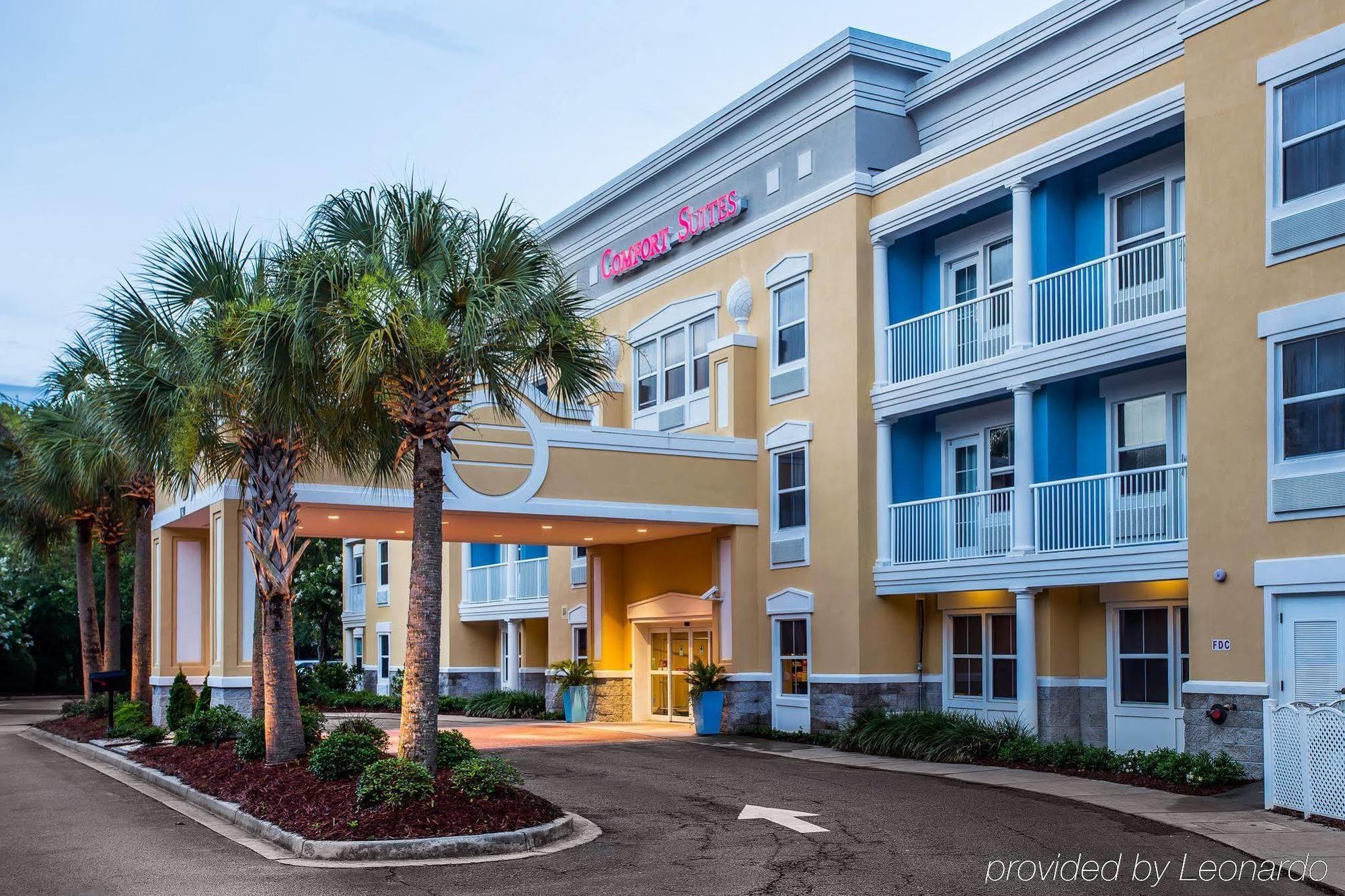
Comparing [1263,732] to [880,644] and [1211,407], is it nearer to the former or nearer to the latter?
[1211,407]

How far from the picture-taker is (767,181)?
88.2ft

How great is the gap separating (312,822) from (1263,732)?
33.7 ft

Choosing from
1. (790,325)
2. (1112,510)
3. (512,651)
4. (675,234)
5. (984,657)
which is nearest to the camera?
(1112,510)

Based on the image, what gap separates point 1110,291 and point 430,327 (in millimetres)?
10630

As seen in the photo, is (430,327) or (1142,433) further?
(1142,433)

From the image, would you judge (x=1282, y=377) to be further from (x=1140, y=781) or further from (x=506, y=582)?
(x=506, y=582)

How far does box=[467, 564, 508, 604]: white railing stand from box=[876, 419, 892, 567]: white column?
16.3 meters

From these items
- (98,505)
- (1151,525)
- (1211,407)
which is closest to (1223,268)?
(1211,407)

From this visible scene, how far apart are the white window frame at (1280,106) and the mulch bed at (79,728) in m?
22.2

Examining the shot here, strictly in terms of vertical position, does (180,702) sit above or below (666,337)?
below

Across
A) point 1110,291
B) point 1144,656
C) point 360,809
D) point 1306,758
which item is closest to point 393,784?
point 360,809

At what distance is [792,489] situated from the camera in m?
26.0

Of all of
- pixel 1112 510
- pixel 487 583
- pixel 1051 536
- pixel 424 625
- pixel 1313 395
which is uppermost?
pixel 1313 395

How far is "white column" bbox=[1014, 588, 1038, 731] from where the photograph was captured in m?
20.5
